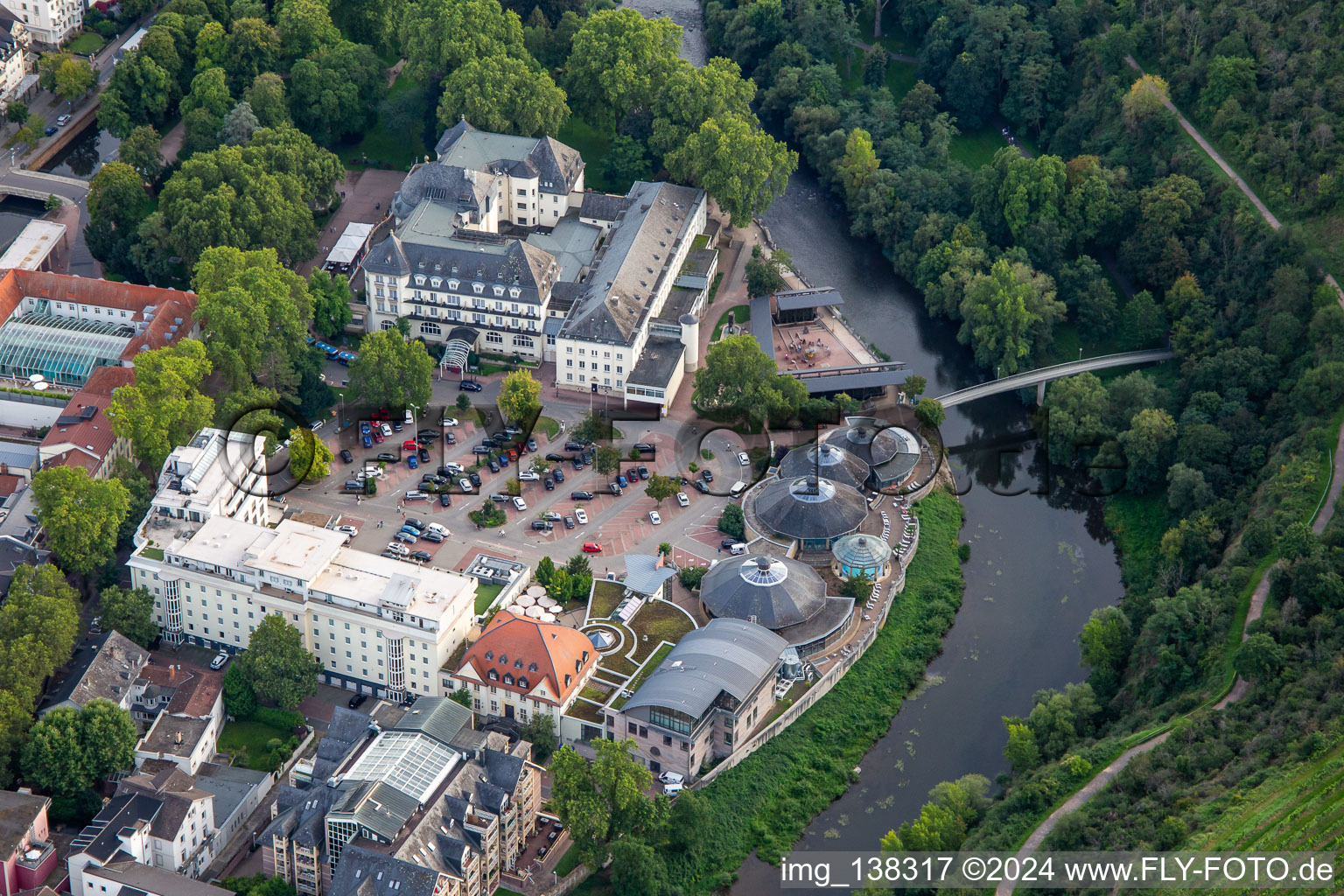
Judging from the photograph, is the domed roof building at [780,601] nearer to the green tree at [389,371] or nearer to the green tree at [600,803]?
the green tree at [600,803]

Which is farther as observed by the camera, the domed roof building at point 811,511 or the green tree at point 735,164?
the green tree at point 735,164

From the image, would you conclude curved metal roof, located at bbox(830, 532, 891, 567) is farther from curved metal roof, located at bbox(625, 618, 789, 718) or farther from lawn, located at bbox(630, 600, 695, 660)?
lawn, located at bbox(630, 600, 695, 660)

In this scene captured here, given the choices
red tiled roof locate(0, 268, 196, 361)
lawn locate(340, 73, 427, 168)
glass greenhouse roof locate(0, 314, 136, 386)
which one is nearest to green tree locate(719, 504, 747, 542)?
red tiled roof locate(0, 268, 196, 361)

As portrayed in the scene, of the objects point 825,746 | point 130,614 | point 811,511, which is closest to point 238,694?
point 130,614

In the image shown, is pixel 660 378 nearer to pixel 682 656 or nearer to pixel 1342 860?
pixel 682 656

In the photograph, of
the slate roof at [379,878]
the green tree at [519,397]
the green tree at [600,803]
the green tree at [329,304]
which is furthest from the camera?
the green tree at [329,304]

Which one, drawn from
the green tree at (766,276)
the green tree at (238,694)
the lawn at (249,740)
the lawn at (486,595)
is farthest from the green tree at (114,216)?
the lawn at (249,740)
